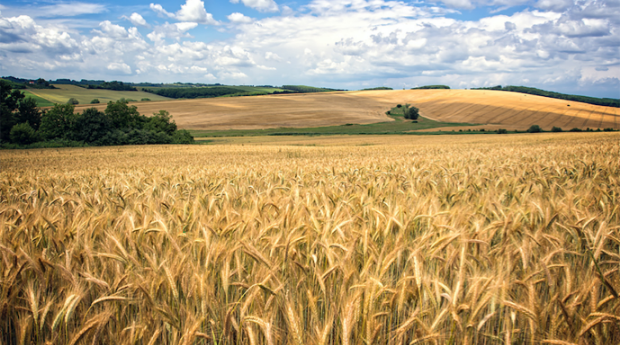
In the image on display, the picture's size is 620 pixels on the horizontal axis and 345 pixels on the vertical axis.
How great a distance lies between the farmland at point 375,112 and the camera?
207ft

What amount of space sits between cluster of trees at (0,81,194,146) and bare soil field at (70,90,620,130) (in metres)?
18.5

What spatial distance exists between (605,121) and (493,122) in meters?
19.0

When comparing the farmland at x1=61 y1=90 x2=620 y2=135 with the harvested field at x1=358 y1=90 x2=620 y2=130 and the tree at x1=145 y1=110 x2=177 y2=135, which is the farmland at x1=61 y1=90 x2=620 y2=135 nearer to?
the harvested field at x1=358 y1=90 x2=620 y2=130

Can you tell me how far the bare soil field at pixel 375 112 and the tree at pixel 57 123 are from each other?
75.5 ft

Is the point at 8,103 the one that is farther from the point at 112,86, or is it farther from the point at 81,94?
the point at 112,86

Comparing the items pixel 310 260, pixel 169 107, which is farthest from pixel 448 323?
pixel 169 107

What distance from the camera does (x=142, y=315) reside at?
148 cm

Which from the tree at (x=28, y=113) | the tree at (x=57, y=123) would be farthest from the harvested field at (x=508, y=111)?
the tree at (x=28, y=113)

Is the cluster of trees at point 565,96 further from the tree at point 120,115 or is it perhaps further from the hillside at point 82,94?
the hillside at point 82,94

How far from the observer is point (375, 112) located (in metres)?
82.0

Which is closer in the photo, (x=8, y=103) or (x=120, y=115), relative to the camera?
(x=120, y=115)

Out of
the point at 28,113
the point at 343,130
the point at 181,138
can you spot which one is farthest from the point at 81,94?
the point at 343,130

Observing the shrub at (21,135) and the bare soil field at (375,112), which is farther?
the bare soil field at (375,112)

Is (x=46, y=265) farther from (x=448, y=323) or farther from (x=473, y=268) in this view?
(x=473, y=268)
